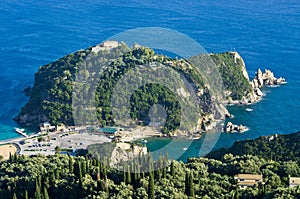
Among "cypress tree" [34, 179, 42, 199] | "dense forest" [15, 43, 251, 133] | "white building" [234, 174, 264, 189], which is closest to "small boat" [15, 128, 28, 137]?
"dense forest" [15, 43, 251, 133]

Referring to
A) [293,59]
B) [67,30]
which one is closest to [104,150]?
[293,59]

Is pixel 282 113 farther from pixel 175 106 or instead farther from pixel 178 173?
pixel 178 173

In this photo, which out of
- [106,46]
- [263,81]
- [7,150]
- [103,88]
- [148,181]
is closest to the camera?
[148,181]

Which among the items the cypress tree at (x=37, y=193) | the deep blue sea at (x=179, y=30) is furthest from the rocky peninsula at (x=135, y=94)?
the cypress tree at (x=37, y=193)

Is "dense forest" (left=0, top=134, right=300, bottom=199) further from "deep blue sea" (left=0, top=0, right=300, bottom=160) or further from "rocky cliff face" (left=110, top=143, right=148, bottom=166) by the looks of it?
"deep blue sea" (left=0, top=0, right=300, bottom=160)

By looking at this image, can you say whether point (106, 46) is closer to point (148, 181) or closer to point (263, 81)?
point (263, 81)

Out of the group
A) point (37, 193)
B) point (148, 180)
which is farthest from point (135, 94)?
point (37, 193)

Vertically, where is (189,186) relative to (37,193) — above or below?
above
